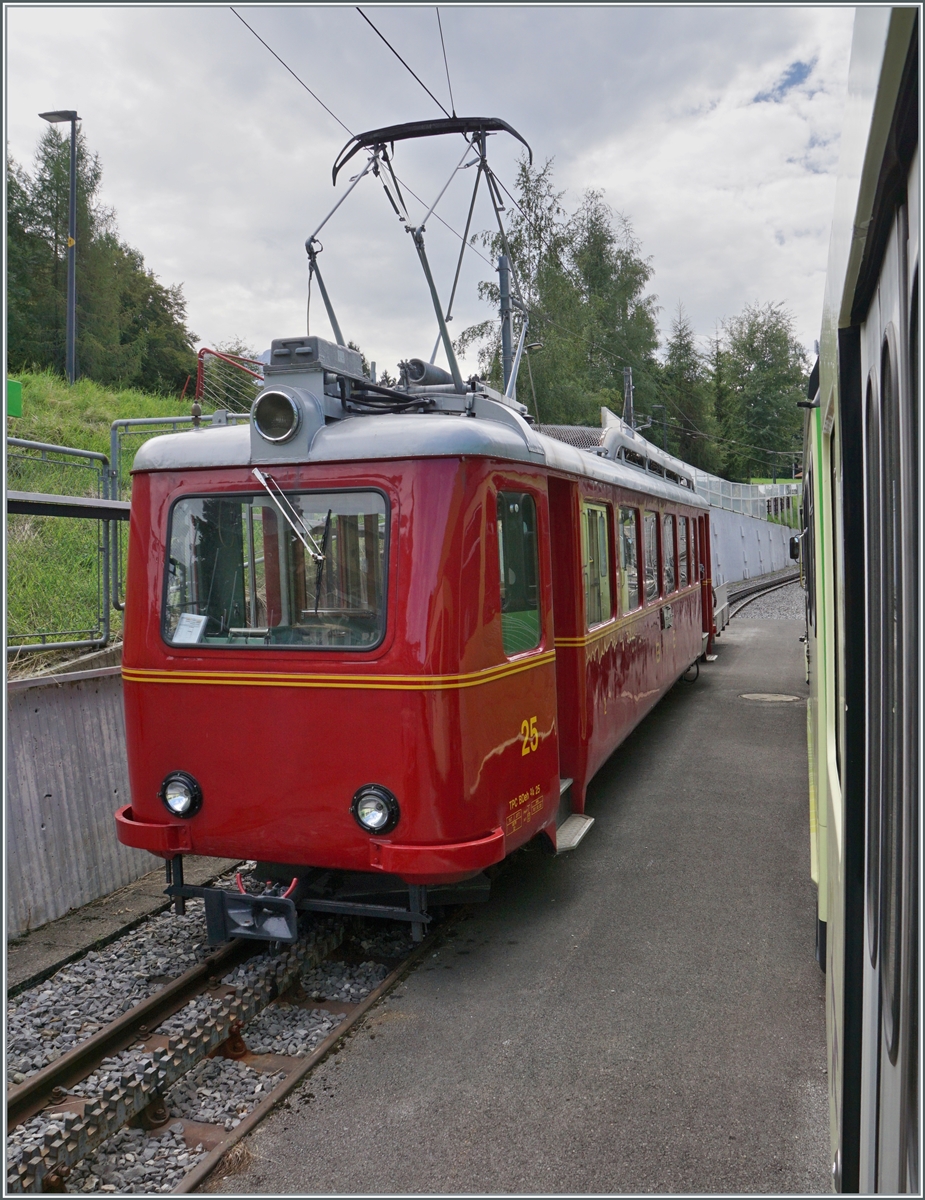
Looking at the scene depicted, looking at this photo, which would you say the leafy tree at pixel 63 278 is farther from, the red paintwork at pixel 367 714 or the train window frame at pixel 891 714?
the train window frame at pixel 891 714

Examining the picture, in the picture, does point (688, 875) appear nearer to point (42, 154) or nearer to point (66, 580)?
point (66, 580)

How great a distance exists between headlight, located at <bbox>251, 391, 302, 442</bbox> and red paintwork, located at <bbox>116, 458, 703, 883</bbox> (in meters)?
0.19

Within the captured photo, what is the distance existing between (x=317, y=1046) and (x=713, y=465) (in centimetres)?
6147

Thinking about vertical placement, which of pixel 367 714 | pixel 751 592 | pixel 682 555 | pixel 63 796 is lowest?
pixel 63 796

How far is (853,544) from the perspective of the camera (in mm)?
2008

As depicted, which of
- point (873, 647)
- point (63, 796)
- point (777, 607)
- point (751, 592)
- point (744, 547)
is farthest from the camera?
point (744, 547)

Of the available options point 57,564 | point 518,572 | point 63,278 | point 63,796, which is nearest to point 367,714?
point 518,572

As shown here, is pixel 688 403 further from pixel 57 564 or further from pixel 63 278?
pixel 57 564

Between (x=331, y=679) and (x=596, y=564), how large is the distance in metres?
3.00

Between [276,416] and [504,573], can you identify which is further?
[504,573]

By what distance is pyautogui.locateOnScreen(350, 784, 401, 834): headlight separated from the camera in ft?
14.9

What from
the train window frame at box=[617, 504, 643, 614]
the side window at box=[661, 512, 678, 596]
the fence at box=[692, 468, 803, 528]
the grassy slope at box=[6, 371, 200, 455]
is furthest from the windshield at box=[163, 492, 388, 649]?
the fence at box=[692, 468, 803, 528]

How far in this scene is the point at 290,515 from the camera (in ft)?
15.9

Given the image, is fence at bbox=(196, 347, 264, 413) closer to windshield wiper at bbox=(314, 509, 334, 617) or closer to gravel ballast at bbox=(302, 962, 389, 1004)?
windshield wiper at bbox=(314, 509, 334, 617)
